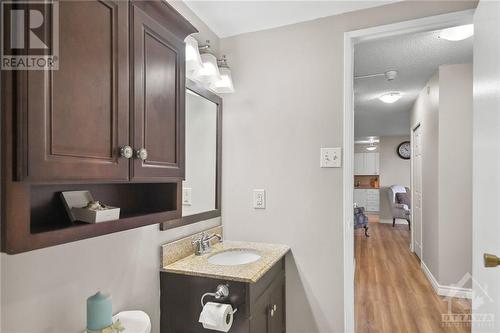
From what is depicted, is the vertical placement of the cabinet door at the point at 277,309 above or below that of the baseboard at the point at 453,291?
above

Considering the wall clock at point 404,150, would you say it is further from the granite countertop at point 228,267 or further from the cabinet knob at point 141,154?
the cabinet knob at point 141,154

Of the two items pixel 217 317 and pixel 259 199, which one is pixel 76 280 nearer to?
pixel 217 317

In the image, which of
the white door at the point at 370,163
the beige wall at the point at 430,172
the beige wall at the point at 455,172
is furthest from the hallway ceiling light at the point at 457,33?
the white door at the point at 370,163

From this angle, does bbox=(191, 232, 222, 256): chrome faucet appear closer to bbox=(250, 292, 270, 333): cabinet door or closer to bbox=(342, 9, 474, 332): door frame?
bbox=(250, 292, 270, 333): cabinet door

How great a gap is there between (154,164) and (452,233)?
334cm

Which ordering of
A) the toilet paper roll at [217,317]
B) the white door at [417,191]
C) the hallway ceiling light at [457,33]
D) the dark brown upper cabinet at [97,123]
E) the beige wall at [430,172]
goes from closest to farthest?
the dark brown upper cabinet at [97,123] < the toilet paper roll at [217,317] < the hallway ceiling light at [457,33] < the beige wall at [430,172] < the white door at [417,191]

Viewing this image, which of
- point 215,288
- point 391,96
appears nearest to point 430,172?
point 391,96

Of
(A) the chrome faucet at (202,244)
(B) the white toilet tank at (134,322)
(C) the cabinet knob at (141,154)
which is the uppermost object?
(C) the cabinet knob at (141,154)

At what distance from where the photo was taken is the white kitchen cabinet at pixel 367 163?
34.0 feet

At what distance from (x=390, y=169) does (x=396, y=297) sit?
18.9 ft

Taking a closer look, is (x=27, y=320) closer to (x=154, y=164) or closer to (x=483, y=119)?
(x=154, y=164)

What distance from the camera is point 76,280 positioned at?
112 cm

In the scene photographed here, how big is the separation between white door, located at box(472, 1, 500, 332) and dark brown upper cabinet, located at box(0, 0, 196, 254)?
1.28 meters

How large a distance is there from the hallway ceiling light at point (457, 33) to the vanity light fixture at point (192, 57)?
207cm
